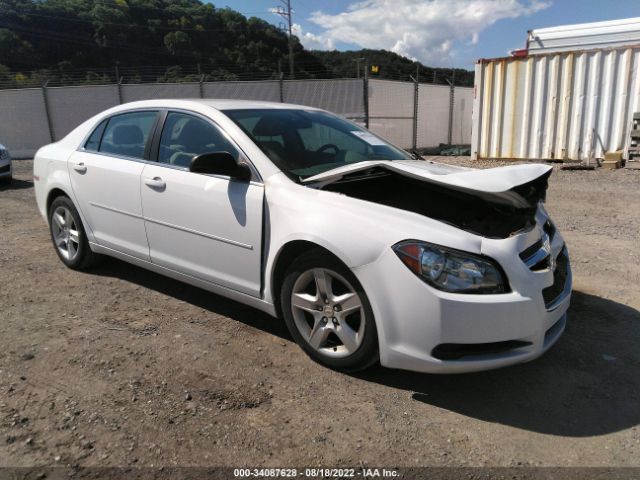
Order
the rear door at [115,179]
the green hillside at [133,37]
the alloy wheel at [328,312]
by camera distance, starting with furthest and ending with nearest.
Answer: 1. the green hillside at [133,37]
2. the rear door at [115,179]
3. the alloy wheel at [328,312]

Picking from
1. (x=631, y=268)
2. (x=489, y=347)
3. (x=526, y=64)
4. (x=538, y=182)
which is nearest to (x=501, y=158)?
(x=526, y=64)

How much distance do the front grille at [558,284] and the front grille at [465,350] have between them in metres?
0.36

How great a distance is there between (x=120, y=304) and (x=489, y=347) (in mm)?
2868

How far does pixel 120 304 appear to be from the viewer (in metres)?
4.15

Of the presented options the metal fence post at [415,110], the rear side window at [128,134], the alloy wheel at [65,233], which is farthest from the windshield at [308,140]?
the metal fence post at [415,110]

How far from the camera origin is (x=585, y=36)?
40.8ft

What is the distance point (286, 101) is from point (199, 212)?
12587 mm

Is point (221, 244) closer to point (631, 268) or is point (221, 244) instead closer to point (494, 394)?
point (494, 394)

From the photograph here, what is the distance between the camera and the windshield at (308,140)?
349 cm

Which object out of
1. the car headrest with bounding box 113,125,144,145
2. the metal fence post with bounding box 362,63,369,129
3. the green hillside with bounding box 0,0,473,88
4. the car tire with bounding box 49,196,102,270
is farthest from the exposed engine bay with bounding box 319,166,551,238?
the green hillside with bounding box 0,0,473,88

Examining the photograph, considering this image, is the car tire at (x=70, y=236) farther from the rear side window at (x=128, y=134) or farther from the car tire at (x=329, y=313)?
the car tire at (x=329, y=313)

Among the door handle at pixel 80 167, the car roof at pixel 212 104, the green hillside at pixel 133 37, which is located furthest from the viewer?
the green hillside at pixel 133 37

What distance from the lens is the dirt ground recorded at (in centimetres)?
242

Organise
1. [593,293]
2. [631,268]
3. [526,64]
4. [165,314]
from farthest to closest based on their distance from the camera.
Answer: [526,64] < [631,268] < [593,293] < [165,314]
